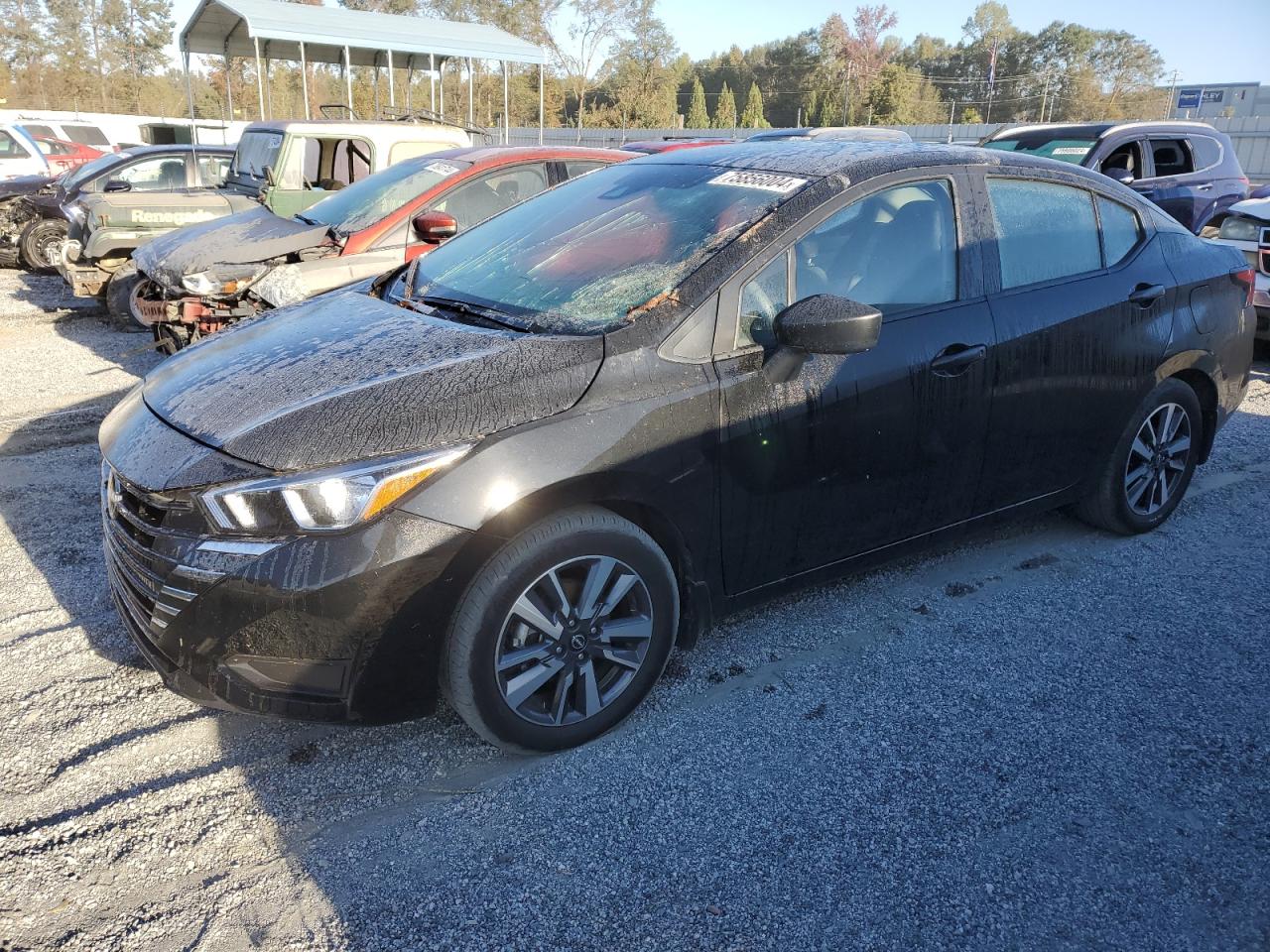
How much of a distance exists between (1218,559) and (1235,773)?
5.75ft

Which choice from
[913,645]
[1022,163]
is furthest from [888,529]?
[1022,163]

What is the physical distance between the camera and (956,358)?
3371mm

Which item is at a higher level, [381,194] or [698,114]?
[698,114]

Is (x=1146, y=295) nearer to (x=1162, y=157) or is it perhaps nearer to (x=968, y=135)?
(x=1162, y=157)

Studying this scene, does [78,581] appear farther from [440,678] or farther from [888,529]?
[888,529]

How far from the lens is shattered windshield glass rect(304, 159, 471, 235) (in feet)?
21.6

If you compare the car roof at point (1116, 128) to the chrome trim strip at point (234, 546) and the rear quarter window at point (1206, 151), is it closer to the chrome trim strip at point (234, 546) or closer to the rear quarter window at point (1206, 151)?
the rear quarter window at point (1206, 151)

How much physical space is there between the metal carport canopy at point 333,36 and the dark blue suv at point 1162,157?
961 cm

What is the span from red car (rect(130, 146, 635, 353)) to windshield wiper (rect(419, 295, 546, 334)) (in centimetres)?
281

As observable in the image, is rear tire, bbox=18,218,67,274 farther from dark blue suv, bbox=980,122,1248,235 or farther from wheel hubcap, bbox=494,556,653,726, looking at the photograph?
wheel hubcap, bbox=494,556,653,726

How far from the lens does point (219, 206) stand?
9.72 meters

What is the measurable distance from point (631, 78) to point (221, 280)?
48534mm

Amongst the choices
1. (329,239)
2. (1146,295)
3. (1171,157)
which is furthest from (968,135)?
(1146,295)

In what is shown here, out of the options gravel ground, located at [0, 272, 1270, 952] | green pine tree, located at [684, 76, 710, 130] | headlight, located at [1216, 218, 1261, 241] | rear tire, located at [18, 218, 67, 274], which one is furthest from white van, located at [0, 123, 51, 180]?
green pine tree, located at [684, 76, 710, 130]
